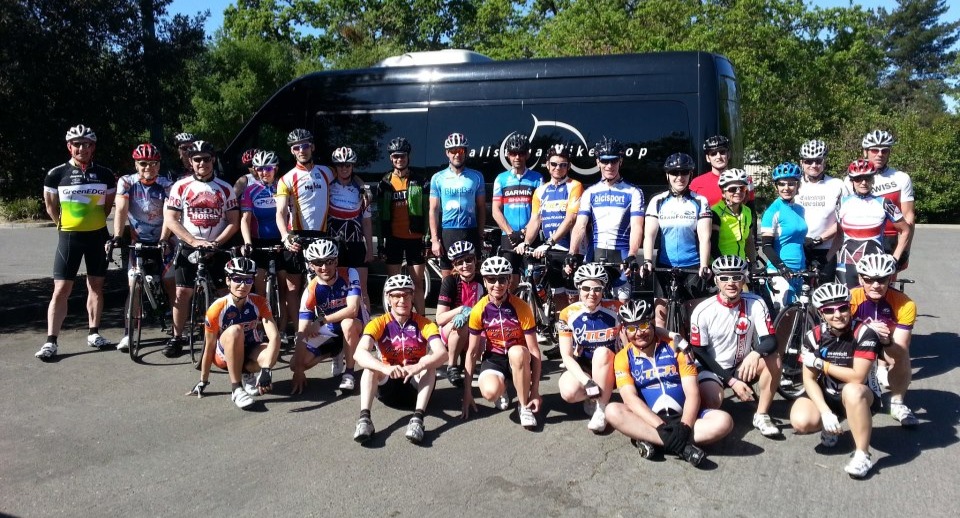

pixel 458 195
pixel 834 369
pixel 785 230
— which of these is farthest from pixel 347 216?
pixel 834 369

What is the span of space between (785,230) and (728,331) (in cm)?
179

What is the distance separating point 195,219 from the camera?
7.88 meters

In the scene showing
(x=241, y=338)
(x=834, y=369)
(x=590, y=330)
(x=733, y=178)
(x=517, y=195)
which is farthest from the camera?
(x=517, y=195)

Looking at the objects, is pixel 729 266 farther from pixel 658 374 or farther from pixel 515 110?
pixel 515 110

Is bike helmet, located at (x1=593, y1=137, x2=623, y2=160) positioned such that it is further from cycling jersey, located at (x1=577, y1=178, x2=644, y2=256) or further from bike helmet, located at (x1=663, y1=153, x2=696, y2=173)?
bike helmet, located at (x1=663, y1=153, x2=696, y2=173)

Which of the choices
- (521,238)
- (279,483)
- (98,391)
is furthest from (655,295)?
(98,391)

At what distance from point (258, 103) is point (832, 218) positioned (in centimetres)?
2298

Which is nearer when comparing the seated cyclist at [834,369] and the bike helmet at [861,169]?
the seated cyclist at [834,369]

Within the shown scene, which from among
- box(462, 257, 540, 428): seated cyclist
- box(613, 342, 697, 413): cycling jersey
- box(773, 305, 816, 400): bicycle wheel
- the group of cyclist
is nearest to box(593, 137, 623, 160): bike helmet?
the group of cyclist

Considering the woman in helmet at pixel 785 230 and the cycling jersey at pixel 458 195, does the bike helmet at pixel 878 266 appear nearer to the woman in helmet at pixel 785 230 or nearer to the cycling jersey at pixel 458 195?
the woman in helmet at pixel 785 230

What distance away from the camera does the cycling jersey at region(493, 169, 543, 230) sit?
8.12m

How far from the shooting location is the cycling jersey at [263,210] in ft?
27.3

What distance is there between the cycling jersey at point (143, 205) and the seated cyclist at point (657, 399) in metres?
5.07

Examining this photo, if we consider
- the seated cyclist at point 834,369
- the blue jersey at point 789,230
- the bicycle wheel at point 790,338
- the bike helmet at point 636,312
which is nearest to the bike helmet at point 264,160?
the bike helmet at point 636,312
